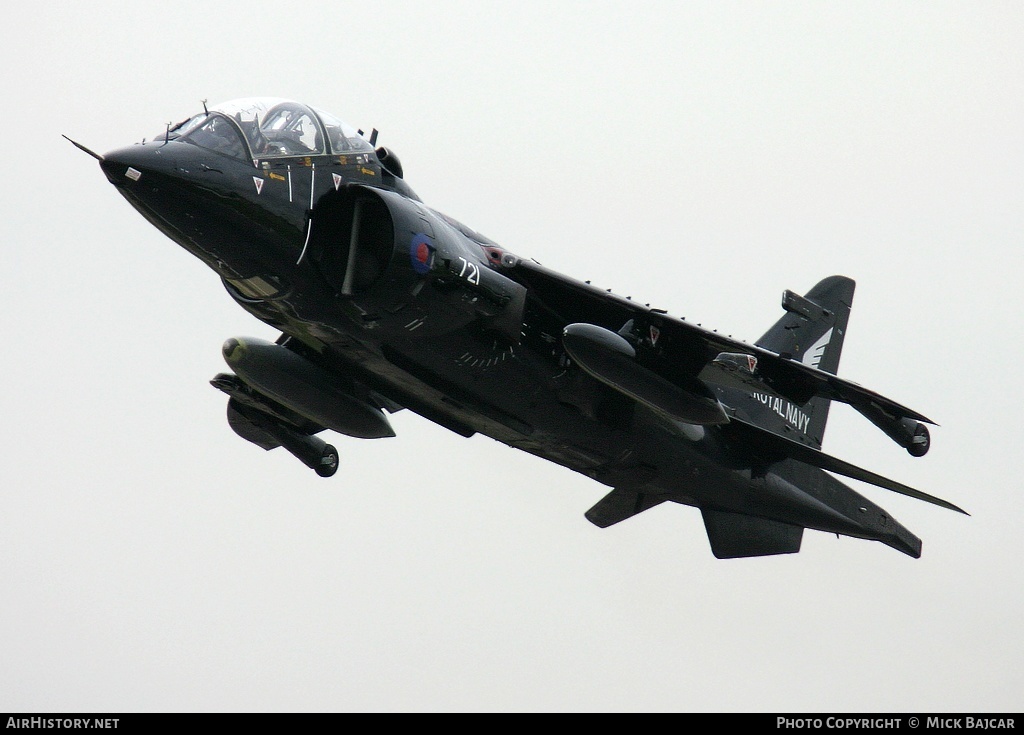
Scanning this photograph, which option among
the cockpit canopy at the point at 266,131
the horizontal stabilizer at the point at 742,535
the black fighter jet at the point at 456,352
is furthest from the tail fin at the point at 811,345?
the cockpit canopy at the point at 266,131

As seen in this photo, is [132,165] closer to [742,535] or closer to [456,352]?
[456,352]

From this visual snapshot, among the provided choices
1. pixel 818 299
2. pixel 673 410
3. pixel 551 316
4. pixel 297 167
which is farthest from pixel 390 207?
pixel 818 299

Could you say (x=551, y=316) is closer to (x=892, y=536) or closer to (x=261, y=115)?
(x=261, y=115)

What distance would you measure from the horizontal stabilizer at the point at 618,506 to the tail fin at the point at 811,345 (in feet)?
7.10

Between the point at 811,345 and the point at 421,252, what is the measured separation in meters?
9.67

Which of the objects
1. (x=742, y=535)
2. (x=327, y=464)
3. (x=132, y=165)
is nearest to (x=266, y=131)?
(x=132, y=165)

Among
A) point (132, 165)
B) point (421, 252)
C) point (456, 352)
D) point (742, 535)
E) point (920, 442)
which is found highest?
point (132, 165)

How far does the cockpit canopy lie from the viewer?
15.1 metres

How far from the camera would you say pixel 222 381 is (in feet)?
62.4

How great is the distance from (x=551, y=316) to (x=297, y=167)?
165 inches

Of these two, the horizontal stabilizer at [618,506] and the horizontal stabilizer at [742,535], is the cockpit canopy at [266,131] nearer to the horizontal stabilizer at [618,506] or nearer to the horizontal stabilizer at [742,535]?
the horizontal stabilizer at [618,506]

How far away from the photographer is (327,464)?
66.8 feet

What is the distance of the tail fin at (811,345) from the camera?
2128 centimetres

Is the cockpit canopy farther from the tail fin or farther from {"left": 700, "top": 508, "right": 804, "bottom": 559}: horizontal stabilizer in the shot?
{"left": 700, "top": 508, "right": 804, "bottom": 559}: horizontal stabilizer
